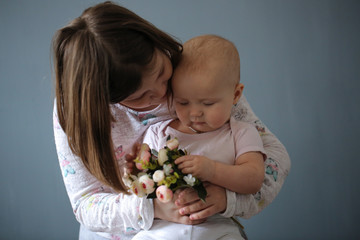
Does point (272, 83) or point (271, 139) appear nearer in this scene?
point (271, 139)

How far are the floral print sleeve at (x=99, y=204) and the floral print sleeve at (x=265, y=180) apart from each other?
277 millimetres

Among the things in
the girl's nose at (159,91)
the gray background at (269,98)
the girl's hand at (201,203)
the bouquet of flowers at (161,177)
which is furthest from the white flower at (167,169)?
the gray background at (269,98)

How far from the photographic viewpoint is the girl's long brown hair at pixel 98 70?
98 cm

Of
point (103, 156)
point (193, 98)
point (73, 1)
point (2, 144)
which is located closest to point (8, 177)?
point (2, 144)

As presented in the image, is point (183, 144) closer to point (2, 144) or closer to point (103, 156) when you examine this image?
point (103, 156)

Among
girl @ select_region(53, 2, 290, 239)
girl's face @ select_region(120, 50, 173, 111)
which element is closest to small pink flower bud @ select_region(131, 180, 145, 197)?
girl @ select_region(53, 2, 290, 239)

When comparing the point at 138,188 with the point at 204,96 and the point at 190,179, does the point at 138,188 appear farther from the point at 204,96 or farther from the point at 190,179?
the point at 204,96

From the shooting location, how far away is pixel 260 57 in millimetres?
2154

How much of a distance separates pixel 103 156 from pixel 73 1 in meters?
1.55

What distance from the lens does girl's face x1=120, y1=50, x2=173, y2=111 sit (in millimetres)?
1063

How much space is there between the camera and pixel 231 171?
109cm

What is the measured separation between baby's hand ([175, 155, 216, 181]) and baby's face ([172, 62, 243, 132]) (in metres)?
0.18

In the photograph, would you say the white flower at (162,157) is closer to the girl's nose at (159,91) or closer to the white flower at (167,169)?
the white flower at (167,169)

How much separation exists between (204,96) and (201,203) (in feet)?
1.10
